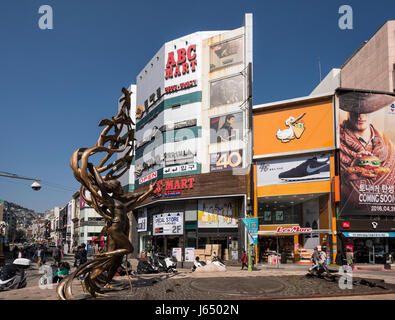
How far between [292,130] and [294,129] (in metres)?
0.21

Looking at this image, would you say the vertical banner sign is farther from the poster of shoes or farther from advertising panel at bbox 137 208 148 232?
advertising panel at bbox 137 208 148 232

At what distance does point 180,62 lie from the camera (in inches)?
1470

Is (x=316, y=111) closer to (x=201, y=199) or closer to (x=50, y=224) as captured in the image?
(x=201, y=199)

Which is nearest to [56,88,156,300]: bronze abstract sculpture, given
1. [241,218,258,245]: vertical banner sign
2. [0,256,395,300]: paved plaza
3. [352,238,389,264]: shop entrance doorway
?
[0,256,395,300]: paved plaza

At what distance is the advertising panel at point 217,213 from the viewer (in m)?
32.8

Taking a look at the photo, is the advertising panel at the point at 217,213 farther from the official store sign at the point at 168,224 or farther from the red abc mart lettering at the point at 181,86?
the red abc mart lettering at the point at 181,86

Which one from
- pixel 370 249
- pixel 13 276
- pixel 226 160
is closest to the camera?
pixel 13 276

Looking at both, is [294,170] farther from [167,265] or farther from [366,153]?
[167,265]

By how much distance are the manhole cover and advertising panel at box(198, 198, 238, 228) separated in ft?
60.5

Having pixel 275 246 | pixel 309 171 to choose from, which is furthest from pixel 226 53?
pixel 275 246

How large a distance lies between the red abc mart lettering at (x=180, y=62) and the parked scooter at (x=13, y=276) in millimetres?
27105

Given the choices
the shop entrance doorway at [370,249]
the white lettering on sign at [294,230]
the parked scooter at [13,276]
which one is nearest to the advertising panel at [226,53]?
the white lettering on sign at [294,230]

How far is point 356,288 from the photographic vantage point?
43.0ft
